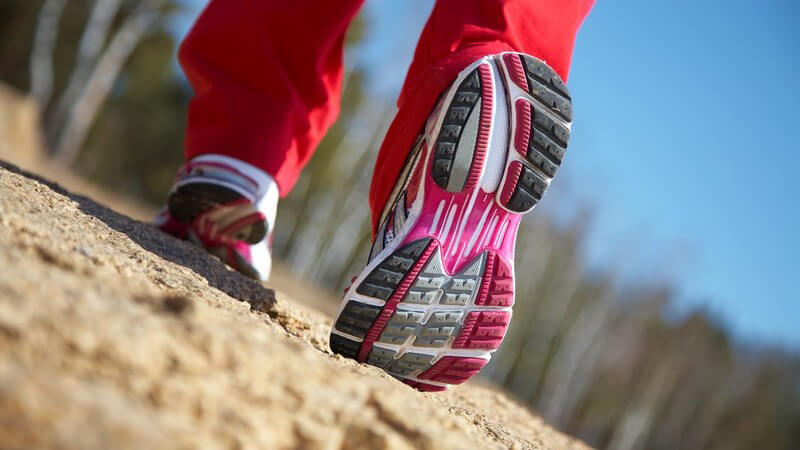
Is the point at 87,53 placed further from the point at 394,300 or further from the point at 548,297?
the point at 548,297

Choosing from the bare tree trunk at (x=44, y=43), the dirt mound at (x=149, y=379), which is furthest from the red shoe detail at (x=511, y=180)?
the bare tree trunk at (x=44, y=43)

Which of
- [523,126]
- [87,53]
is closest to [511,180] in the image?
[523,126]

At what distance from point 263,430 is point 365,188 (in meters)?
14.7

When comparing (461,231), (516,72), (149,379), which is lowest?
(149,379)

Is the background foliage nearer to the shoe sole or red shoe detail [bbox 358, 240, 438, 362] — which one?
the shoe sole

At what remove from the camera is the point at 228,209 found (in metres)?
1.76

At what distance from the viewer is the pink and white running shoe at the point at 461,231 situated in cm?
116

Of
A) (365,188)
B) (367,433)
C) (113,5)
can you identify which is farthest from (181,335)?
(365,188)

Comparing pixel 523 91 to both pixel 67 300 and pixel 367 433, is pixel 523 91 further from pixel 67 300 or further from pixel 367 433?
pixel 67 300

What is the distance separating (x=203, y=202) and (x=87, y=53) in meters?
10.0

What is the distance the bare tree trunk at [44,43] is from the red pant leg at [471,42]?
11.1 m

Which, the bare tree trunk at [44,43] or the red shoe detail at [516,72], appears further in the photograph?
the bare tree trunk at [44,43]

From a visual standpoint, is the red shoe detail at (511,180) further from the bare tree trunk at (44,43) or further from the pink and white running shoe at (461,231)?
the bare tree trunk at (44,43)

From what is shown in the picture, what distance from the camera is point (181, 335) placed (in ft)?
2.11
